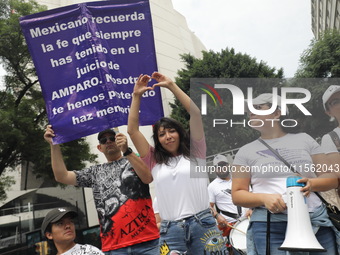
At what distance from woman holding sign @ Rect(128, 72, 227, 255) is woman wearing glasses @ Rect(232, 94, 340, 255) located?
50 centimetres

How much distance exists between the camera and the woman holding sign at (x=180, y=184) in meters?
2.63

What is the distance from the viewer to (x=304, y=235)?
6.01ft

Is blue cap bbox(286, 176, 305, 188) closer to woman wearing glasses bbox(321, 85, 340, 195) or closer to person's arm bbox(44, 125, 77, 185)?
woman wearing glasses bbox(321, 85, 340, 195)

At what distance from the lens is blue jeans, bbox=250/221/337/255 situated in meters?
2.00

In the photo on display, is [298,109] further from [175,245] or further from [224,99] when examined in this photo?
[175,245]

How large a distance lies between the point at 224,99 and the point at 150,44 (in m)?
1.51

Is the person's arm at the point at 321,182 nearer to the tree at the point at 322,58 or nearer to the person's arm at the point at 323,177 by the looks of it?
the person's arm at the point at 323,177

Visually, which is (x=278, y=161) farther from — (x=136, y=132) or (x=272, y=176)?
(x=136, y=132)

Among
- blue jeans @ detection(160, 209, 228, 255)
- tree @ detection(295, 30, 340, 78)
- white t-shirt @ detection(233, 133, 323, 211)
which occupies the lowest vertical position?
blue jeans @ detection(160, 209, 228, 255)

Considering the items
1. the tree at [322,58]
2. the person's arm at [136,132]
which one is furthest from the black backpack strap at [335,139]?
the tree at [322,58]

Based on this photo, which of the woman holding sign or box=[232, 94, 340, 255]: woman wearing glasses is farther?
the woman holding sign

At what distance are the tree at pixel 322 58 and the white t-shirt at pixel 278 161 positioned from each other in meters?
14.6

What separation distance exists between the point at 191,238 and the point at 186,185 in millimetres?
369

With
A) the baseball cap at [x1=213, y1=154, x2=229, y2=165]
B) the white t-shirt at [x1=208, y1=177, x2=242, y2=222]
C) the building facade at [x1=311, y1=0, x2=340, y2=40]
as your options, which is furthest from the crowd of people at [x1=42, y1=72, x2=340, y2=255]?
the building facade at [x1=311, y1=0, x2=340, y2=40]
